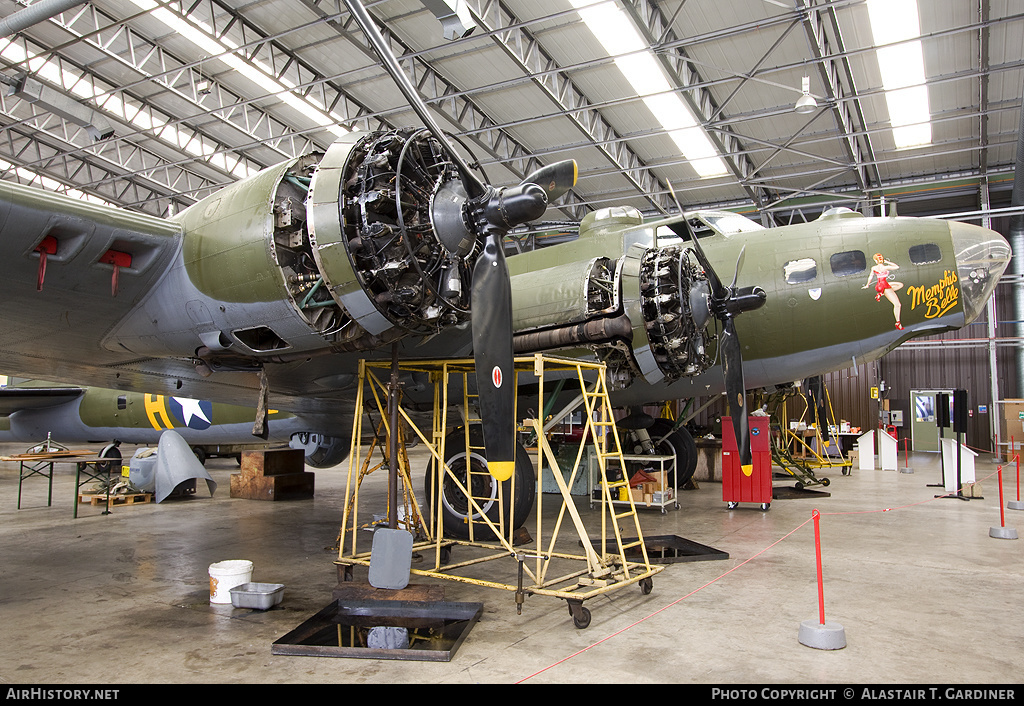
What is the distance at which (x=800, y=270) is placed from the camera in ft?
30.4

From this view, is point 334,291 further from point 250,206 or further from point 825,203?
point 825,203

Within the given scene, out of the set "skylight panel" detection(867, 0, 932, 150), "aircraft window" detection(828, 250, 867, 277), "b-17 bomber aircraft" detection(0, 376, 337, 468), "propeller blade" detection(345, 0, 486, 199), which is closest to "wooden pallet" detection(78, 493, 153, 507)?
"b-17 bomber aircraft" detection(0, 376, 337, 468)

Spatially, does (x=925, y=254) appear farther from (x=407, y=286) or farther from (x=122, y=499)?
(x=122, y=499)

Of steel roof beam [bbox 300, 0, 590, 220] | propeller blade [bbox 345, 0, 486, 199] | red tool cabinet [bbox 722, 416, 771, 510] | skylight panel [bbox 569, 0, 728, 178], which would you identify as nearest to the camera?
propeller blade [bbox 345, 0, 486, 199]

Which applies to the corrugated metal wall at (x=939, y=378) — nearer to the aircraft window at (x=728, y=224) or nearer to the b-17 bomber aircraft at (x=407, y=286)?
the aircraft window at (x=728, y=224)

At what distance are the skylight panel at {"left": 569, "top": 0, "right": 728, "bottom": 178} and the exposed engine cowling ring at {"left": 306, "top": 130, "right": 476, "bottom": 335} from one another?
35.1ft

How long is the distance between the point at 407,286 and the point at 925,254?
7.12 meters

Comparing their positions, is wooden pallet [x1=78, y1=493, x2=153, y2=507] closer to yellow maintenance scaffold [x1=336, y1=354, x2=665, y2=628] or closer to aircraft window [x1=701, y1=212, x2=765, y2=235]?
yellow maintenance scaffold [x1=336, y1=354, x2=665, y2=628]

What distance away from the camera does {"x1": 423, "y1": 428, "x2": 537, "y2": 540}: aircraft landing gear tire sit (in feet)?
25.6

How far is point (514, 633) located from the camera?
5078mm

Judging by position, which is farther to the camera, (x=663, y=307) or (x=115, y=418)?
(x=115, y=418)

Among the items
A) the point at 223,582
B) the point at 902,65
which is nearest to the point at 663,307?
the point at 223,582

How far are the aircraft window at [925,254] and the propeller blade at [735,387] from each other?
2708 millimetres

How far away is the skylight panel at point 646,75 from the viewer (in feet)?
49.5
